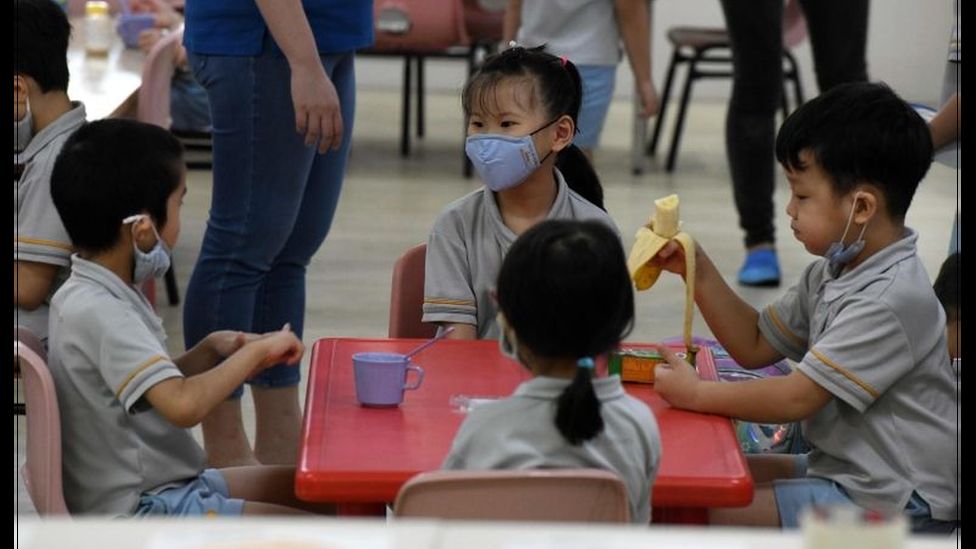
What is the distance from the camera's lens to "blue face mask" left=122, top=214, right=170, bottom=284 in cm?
233

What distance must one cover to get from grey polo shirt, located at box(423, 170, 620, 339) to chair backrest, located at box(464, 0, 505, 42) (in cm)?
413

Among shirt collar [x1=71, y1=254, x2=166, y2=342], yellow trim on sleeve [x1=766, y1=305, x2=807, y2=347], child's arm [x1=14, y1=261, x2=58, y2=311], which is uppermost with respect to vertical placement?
shirt collar [x1=71, y1=254, x2=166, y2=342]

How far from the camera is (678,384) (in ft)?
7.45

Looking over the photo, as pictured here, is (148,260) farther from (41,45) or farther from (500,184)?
(41,45)

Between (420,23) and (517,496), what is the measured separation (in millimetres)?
5097

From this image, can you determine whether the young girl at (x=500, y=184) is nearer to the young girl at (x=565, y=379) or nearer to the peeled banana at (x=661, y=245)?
the peeled banana at (x=661, y=245)

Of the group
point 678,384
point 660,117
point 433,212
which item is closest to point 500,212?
point 678,384

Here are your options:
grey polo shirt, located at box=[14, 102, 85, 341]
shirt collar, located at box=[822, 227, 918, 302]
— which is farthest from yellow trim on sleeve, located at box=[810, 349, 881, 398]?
grey polo shirt, located at box=[14, 102, 85, 341]

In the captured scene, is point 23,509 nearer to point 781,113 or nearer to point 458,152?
point 458,152

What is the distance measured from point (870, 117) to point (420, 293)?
0.89 metres

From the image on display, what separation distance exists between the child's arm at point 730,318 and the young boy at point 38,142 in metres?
1.12

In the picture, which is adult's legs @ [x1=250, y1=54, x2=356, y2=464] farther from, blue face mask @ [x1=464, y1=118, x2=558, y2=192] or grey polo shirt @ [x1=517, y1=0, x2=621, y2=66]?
grey polo shirt @ [x1=517, y1=0, x2=621, y2=66]

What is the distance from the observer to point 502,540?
4.73 feet

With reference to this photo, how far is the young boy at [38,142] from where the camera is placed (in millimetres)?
2898
